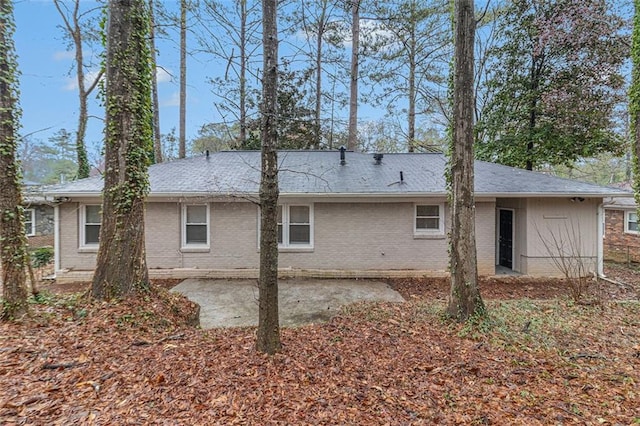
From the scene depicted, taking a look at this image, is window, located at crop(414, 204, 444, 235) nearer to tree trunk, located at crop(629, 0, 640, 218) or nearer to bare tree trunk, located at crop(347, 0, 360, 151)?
tree trunk, located at crop(629, 0, 640, 218)

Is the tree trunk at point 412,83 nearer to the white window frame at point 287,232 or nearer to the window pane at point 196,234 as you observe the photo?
the white window frame at point 287,232

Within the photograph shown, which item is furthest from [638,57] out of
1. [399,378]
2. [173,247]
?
[173,247]

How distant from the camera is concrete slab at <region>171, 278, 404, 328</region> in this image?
616cm

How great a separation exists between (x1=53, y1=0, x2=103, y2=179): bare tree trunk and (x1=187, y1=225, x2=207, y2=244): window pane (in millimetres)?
10326

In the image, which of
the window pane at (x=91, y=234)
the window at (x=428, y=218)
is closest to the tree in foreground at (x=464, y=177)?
the window at (x=428, y=218)

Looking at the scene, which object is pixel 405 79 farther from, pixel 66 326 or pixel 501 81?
pixel 66 326

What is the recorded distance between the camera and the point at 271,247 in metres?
3.50

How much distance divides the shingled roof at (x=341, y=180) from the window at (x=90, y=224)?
0.70 meters

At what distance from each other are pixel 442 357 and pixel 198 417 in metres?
2.87

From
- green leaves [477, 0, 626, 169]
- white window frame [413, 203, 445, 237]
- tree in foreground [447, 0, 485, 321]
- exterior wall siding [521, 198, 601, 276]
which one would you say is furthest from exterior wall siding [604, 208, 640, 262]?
tree in foreground [447, 0, 485, 321]

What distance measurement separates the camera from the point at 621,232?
14.1m

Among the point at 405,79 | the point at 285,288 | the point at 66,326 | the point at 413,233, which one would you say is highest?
the point at 405,79

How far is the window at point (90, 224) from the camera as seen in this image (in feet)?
30.7

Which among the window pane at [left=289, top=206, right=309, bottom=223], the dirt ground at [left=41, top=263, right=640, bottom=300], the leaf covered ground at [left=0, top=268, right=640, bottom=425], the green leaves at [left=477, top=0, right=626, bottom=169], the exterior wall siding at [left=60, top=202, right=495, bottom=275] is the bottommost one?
the dirt ground at [left=41, top=263, right=640, bottom=300]
